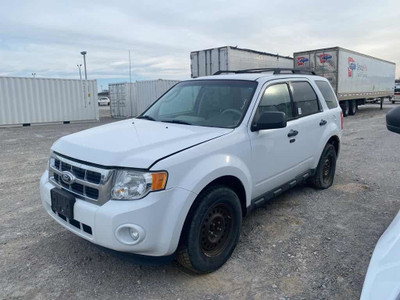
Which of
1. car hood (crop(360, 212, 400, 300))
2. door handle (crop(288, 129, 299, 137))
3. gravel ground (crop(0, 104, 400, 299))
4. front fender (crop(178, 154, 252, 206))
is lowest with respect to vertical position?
gravel ground (crop(0, 104, 400, 299))

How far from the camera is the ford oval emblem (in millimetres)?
2848

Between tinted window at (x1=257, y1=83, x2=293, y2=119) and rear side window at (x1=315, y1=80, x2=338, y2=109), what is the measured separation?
49.7 inches

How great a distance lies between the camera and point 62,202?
→ 288 centimetres

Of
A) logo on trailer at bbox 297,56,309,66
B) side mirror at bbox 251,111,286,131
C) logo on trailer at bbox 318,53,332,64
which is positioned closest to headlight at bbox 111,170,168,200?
side mirror at bbox 251,111,286,131

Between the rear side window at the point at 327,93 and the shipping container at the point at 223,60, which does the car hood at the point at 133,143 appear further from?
the shipping container at the point at 223,60

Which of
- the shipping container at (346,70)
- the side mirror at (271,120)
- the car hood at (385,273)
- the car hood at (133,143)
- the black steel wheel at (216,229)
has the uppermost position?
the shipping container at (346,70)

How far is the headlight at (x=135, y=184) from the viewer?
2539 mm

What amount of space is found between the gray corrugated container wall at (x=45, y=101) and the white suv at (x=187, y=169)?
51.4 feet

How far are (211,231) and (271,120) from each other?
49.2 inches

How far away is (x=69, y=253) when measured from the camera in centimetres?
344

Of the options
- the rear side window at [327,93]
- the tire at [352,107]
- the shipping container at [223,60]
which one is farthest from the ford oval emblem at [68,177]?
the tire at [352,107]

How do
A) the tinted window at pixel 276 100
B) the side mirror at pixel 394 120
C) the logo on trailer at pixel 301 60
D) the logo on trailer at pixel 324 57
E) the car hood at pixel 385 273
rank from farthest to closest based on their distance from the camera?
the logo on trailer at pixel 301 60 → the logo on trailer at pixel 324 57 → the tinted window at pixel 276 100 → the side mirror at pixel 394 120 → the car hood at pixel 385 273

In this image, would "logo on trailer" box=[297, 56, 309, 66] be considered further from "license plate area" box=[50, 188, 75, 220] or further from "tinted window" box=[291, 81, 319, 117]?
"license plate area" box=[50, 188, 75, 220]

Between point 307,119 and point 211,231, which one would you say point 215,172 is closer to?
point 211,231
